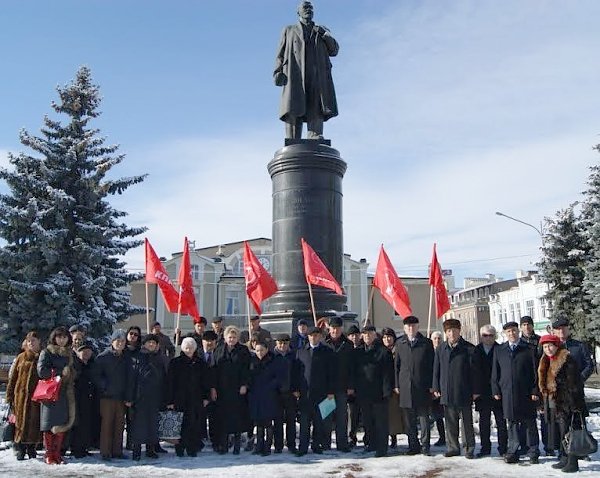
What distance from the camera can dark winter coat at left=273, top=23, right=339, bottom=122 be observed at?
503 inches

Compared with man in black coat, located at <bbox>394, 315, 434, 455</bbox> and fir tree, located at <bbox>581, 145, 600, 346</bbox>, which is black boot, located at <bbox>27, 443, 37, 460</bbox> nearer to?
man in black coat, located at <bbox>394, 315, 434, 455</bbox>

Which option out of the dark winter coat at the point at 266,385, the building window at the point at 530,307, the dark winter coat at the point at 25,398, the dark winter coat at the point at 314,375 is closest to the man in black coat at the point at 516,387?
the dark winter coat at the point at 314,375

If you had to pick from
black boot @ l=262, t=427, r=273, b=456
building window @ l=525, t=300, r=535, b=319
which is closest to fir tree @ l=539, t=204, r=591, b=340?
black boot @ l=262, t=427, r=273, b=456

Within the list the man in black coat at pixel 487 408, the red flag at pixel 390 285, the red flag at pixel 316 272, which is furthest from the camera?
the red flag at pixel 316 272

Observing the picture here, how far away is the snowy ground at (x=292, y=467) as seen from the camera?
21.2ft

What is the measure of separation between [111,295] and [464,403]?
1373 cm

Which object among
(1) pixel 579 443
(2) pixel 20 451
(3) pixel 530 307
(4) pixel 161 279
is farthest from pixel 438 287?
(3) pixel 530 307

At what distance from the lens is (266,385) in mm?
7801

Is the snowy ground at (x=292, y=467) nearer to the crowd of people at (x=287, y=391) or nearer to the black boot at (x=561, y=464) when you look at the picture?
the black boot at (x=561, y=464)

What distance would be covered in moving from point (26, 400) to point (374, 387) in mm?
4187

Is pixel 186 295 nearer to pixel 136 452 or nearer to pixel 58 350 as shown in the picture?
pixel 58 350

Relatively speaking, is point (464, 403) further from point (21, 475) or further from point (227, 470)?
point (21, 475)

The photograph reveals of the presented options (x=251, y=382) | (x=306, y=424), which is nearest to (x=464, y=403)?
(x=306, y=424)

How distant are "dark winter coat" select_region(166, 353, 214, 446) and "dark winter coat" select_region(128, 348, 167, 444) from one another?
0.49 ft
